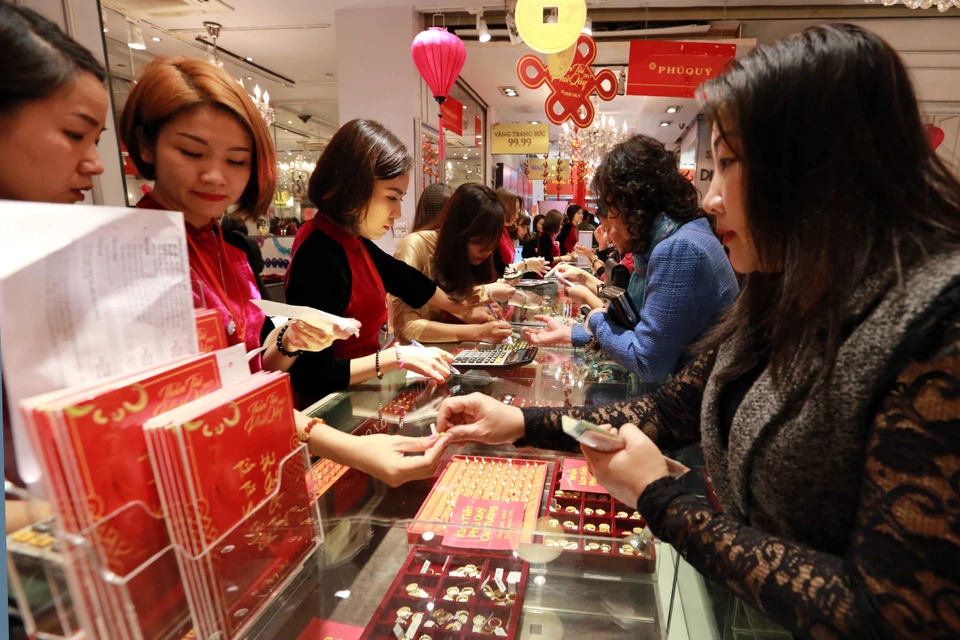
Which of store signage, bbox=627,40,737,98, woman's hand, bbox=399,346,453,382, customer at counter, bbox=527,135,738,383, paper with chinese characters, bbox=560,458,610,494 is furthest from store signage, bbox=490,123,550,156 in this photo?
paper with chinese characters, bbox=560,458,610,494

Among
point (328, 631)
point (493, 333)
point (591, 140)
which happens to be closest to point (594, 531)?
point (328, 631)

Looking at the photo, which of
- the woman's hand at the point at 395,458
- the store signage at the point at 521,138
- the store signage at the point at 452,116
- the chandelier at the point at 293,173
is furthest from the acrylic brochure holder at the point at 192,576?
the chandelier at the point at 293,173

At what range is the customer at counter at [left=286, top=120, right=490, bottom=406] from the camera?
1.78 meters

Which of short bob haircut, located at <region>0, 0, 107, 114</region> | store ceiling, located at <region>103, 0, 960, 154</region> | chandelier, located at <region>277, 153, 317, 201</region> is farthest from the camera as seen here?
chandelier, located at <region>277, 153, 317, 201</region>

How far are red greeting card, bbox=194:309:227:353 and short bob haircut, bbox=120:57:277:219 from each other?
1.96ft

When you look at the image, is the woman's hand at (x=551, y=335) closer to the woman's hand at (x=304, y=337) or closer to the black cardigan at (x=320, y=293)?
the black cardigan at (x=320, y=293)

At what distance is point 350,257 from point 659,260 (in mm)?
1134

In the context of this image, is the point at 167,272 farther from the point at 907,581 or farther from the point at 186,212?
the point at 907,581

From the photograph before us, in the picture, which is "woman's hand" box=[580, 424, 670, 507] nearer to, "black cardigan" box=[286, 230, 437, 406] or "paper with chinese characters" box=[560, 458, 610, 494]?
"paper with chinese characters" box=[560, 458, 610, 494]

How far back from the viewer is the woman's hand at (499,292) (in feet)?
11.0

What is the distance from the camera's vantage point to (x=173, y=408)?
0.65 metres

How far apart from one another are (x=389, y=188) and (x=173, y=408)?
4.93 feet

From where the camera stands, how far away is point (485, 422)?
1.33 m

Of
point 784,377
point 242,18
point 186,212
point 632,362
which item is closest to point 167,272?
point 186,212
